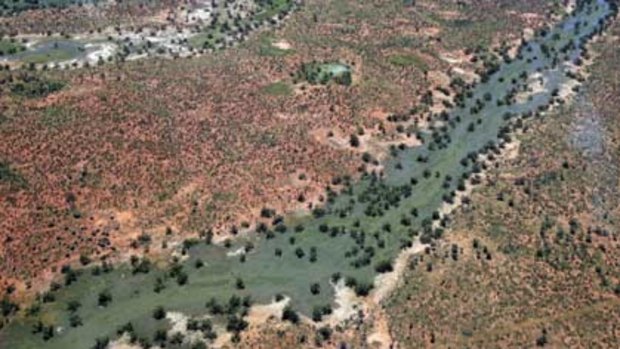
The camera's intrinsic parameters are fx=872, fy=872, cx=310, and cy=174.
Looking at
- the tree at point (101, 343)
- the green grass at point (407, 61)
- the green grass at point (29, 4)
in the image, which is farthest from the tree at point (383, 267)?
the green grass at point (29, 4)

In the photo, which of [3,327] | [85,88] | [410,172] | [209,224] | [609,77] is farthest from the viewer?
[609,77]

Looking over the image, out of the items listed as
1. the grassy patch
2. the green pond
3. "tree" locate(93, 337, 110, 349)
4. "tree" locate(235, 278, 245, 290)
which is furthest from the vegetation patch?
"tree" locate(93, 337, 110, 349)

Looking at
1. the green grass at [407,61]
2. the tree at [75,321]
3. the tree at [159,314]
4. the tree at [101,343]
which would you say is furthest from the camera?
the green grass at [407,61]

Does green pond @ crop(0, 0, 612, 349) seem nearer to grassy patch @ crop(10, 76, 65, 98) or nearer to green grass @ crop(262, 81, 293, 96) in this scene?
green grass @ crop(262, 81, 293, 96)

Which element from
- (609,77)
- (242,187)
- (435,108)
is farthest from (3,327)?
(609,77)

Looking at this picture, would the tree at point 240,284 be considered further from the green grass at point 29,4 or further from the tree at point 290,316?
the green grass at point 29,4

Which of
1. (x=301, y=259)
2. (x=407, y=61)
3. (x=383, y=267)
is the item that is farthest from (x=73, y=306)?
(x=407, y=61)

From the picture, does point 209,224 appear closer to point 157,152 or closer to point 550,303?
point 157,152

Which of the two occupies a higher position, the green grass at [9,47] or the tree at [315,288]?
the tree at [315,288]
